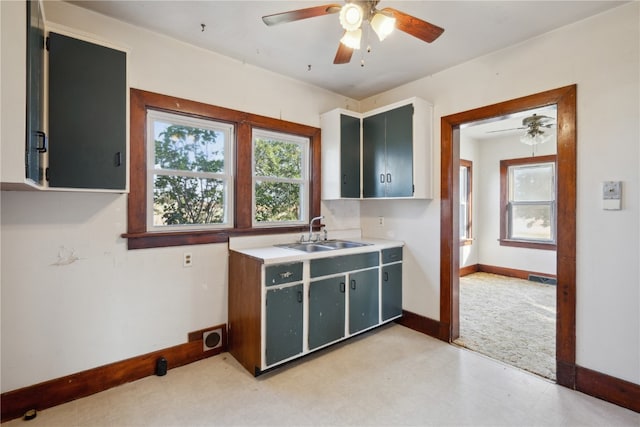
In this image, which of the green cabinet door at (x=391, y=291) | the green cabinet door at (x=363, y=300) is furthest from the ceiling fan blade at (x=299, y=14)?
the green cabinet door at (x=391, y=291)

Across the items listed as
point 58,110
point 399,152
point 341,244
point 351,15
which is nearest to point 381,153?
point 399,152

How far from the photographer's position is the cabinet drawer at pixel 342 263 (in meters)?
2.60

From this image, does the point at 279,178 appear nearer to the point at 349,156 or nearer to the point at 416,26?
the point at 349,156

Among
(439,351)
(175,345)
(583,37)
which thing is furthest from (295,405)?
(583,37)

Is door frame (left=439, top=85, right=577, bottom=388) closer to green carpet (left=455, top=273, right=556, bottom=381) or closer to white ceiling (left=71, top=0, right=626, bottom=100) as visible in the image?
green carpet (left=455, top=273, right=556, bottom=381)

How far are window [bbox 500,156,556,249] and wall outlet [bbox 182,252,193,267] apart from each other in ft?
17.9

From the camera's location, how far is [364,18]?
1.63m

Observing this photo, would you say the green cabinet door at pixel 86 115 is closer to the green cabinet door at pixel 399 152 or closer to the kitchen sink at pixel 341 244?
the kitchen sink at pixel 341 244

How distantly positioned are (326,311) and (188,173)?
1.71 metres

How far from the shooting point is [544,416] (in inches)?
75.4

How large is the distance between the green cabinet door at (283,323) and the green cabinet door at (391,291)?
1.08m

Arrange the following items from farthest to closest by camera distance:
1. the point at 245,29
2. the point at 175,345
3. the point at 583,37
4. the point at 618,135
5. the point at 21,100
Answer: the point at 175,345
the point at 245,29
the point at 583,37
the point at 618,135
the point at 21,100

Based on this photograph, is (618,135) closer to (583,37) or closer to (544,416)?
(583,37)

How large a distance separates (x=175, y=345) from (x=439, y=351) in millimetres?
2328
